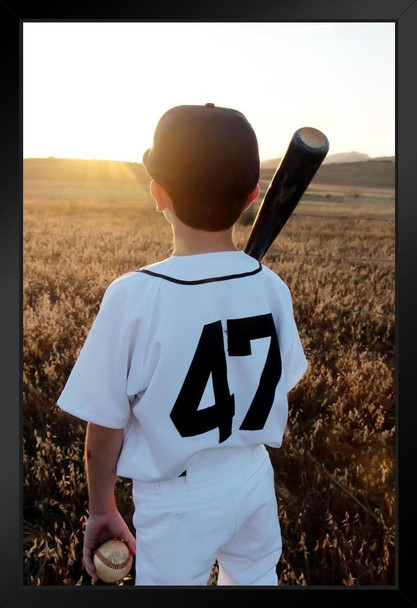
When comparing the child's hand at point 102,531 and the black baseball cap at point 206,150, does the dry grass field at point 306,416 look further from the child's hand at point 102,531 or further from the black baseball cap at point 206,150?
the black baseball cap at point 206,150

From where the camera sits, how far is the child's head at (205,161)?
59.3 inches

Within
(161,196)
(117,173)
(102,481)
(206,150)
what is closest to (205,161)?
(206,150)

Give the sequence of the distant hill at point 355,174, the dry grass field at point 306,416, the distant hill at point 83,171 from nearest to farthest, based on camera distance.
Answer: the dry grass field at point 306,416, the distant hill at point 83,171, the distant hill at point 355,174

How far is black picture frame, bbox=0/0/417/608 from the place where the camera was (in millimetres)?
1728

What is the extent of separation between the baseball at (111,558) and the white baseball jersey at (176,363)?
0.28 metres

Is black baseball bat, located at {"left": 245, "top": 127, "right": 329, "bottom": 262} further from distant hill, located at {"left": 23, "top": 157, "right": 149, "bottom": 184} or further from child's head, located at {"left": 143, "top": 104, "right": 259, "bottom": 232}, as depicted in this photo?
distant hill, located at {"left": 23, "top": 157, "right": 149, "bottom": 184}

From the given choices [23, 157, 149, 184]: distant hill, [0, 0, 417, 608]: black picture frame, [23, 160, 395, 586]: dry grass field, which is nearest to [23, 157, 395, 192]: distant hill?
[23, 157, 149, 184]: distant hill

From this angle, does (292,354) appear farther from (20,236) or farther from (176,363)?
(20,236)

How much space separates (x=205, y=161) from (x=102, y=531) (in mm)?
985

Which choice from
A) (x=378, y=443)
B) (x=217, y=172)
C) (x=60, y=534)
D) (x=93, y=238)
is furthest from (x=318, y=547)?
(x=93, y=238)

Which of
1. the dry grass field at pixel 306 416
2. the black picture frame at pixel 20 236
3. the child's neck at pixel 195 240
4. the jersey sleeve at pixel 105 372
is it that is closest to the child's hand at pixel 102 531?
the black picture frame at pixel 20 236

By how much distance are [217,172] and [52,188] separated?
18.2 m

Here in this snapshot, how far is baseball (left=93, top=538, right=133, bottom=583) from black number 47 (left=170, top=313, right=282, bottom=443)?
16.6 inches

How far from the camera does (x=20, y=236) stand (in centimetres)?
174
